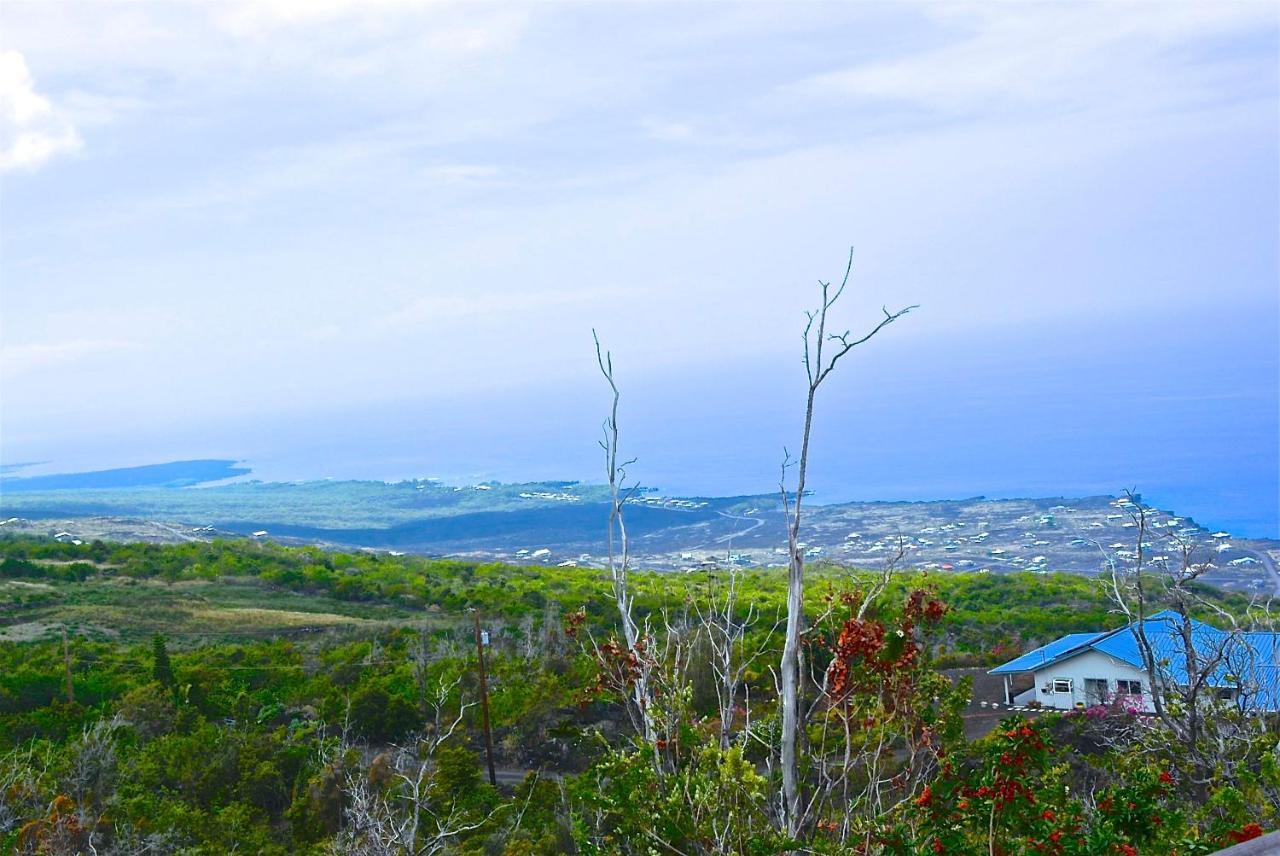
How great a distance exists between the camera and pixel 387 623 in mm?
23750

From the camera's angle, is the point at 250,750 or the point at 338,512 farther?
the point at 338,512

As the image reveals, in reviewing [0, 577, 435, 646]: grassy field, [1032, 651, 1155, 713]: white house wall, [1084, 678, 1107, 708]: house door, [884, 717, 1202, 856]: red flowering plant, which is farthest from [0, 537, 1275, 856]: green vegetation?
[1032, 651, 1155, 713]: white house wall

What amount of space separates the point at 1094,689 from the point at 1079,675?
11.9 inches

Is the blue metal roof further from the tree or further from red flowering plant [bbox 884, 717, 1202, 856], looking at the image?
red flowering plant [bbox 884, 717, 1202, 856]

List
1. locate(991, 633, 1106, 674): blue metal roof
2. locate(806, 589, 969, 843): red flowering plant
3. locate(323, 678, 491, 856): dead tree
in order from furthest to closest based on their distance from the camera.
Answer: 1. locate(991, 633, 1106, 674): blue metal roof
2. locate(323, 678, 491, 856): dead tree
3. locate(806, 589, 969, 843): red flowering plant

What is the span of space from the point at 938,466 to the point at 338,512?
47631 millimetres

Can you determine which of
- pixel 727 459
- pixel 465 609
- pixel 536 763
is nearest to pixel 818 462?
pixel 727 459

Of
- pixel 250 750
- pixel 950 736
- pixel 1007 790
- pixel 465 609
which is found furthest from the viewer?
pixel 465 609

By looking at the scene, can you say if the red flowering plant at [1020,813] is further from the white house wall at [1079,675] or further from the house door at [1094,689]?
the house door at [1094,689]

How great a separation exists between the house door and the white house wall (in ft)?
0.15

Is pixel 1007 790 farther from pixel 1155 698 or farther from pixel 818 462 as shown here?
pixel 818 462

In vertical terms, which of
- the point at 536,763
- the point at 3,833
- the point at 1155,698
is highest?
the point at 1155,698

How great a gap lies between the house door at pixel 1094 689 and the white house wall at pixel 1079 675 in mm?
47

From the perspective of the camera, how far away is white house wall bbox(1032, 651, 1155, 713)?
17.0 meters
